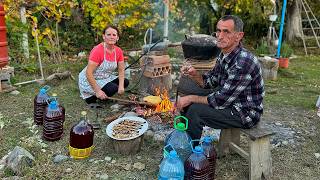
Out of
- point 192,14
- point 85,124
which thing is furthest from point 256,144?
point 192,14

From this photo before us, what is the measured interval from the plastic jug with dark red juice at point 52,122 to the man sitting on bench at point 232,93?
63.2 inches

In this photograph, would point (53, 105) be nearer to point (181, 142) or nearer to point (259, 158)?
point (181, 142)

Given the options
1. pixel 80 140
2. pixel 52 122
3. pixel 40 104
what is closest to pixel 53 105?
pixel 52 122

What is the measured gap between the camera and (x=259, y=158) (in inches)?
140

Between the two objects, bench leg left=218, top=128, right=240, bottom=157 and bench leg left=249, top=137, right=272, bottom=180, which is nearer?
bench leg left=249, top=137, right=272, bottom=180

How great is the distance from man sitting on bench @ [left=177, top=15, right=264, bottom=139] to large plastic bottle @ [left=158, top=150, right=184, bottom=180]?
480 millimetres

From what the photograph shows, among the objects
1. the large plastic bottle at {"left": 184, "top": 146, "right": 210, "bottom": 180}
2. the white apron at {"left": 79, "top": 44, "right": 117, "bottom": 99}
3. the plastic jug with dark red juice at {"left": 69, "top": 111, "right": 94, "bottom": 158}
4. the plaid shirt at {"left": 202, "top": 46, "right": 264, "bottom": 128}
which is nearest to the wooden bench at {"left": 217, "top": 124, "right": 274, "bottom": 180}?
the plaid shirt at {"left": 202, "top": 46, "right": 264, "bottom": 128}

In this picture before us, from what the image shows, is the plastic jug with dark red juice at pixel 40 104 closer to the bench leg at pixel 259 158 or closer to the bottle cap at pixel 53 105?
the bottle cap at pixel 53 105

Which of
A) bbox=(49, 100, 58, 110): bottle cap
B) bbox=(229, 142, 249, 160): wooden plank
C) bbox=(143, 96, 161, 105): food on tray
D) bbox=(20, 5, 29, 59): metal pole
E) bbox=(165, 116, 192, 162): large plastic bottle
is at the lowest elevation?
bbox=(229, 142, 249, 160): wooden plank

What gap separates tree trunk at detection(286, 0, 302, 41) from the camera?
38.5 ft

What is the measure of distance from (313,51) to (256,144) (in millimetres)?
8973

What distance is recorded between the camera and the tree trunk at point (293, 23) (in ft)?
38.5

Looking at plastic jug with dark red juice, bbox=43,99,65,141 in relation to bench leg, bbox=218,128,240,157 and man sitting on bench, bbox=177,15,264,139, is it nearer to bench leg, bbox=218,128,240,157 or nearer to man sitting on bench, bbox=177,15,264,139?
man sitting on bench, bbox=177,15,264,139

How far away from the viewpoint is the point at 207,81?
4.03 metres
